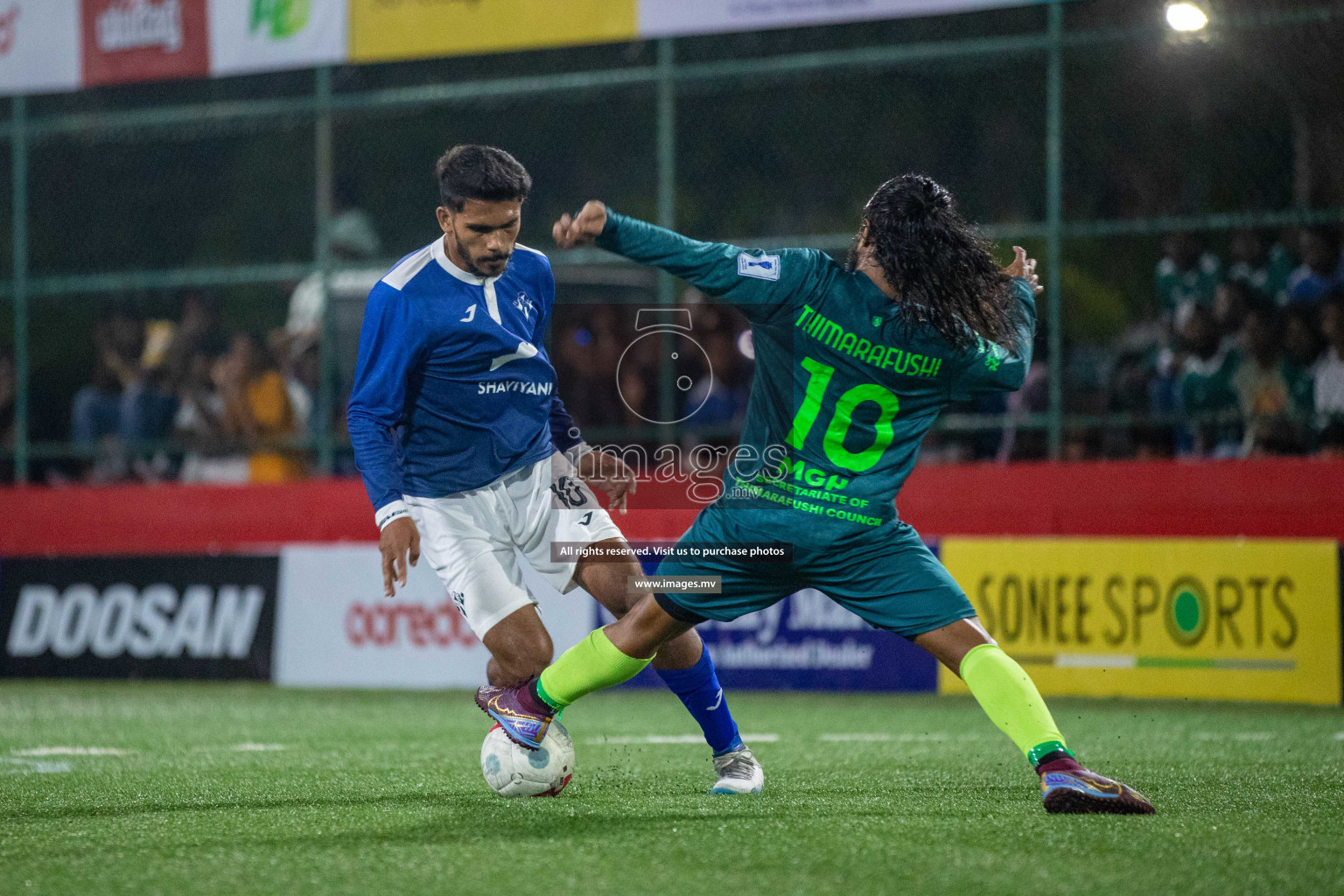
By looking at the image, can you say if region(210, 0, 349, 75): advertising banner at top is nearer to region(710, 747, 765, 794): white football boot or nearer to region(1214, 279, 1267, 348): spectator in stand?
region(1214, 279, 1267, 348): spectator in stand

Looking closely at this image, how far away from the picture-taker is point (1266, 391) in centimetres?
1011

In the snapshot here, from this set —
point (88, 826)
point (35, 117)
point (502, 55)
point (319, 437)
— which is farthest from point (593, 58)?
point (88, 826)

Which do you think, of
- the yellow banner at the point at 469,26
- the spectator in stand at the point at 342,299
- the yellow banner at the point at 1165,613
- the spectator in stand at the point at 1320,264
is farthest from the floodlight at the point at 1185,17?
the spectator in stand at the point at 342,299

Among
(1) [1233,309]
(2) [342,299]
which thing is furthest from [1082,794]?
(2) [342,299]

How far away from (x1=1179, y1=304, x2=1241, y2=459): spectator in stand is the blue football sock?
5516 mm

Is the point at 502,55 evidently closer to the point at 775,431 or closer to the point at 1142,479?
the point at 1142,479

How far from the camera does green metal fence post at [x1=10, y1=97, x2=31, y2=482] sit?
1345 cm

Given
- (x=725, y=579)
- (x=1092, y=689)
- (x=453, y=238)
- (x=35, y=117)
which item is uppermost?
(x=35, y=117)

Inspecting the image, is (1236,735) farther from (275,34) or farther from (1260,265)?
(275,34)

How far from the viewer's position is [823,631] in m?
10.1

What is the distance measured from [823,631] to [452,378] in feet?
16.2

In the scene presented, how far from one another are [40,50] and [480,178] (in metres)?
9.63

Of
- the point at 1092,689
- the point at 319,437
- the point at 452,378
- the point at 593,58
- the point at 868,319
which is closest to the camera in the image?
the point at 868,319


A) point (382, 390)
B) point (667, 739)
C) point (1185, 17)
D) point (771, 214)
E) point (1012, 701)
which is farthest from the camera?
point (771, 214)
